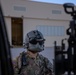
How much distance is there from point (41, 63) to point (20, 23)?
22517 mm

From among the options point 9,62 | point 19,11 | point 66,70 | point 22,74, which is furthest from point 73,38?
point 19,11

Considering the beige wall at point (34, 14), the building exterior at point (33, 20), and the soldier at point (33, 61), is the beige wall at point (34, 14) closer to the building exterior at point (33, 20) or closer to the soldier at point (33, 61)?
the building exterior at point (33, 20)

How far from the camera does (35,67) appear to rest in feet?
8.68

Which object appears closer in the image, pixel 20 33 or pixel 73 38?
pixel 73 38

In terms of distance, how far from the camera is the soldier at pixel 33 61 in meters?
2.59

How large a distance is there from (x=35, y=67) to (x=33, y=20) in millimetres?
22050

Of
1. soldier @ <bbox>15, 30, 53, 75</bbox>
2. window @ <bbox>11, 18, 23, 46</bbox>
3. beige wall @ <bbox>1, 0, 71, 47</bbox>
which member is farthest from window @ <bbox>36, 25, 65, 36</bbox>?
soldier @ <bbox>15, 30, 53, 75</bbox>

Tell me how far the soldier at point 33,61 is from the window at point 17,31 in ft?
70.4

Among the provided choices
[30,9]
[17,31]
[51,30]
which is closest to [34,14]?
[30,9]

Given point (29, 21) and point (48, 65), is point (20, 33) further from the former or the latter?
point (48, 65)

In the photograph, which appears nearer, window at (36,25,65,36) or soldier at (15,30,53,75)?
soldier at (15,30,53,75)

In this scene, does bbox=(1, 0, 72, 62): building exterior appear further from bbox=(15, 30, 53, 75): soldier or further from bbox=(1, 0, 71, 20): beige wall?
bbox=(15, 30, 53, 75): soldier

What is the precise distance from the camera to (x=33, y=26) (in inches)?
971

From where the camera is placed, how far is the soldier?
2590mm
